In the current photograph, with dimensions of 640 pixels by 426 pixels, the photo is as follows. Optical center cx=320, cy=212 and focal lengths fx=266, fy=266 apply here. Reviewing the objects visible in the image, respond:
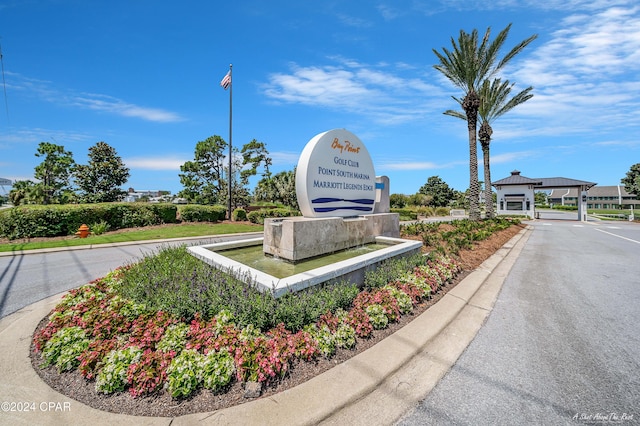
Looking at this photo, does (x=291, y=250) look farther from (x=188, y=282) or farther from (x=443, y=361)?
(x=443, y=361)

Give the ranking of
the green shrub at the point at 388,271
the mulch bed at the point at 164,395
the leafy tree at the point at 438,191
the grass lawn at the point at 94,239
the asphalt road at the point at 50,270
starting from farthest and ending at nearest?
the leafy tree at the point at 438,191 → the grass lawn at the point at 94,239 → the asphalt road at the point at 50,270 → the green shrub at the point at 388,271 → the mulch bed at the point at 164,395

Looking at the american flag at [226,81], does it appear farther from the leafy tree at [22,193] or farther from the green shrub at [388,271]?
the leafy tree at [22,193]

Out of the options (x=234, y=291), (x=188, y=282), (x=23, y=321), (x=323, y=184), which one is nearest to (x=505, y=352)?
(x=234, y=291)

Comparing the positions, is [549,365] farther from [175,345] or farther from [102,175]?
[102,175]

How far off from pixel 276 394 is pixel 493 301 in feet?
16.0

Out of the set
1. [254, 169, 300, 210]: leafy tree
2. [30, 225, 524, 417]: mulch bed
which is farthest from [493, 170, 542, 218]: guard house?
[30, 225, 524, 417]: mulch bed

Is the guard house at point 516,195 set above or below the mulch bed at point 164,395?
above

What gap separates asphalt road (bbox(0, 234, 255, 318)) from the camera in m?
5.68

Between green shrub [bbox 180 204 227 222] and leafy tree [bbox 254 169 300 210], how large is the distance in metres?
14.5

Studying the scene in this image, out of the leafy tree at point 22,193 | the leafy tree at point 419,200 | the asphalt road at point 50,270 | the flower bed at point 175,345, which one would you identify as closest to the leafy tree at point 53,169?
the leafy tree at point 22,193

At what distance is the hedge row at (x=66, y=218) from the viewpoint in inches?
519

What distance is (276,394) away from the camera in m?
2.67

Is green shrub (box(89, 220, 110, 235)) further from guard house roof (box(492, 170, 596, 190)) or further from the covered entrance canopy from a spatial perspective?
guard house roof (box(492, 170, 596, 190))

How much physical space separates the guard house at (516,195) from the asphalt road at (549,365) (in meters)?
36.6
